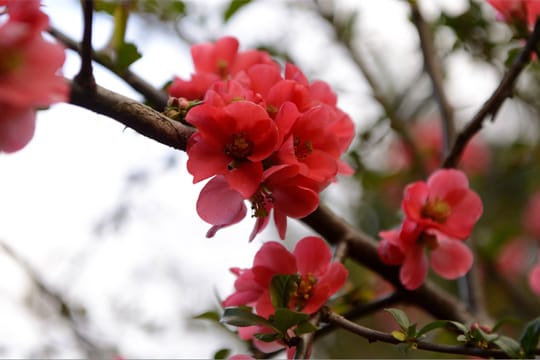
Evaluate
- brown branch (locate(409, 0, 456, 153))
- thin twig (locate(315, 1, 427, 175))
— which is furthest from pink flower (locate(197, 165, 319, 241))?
thin twig (locate(315, 1, 427, 175))

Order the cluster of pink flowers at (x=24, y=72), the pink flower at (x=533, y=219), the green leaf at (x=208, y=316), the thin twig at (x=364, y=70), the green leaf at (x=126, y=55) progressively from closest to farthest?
the cluster of pink flowers at (x=24, y=72)
the green leaf at (x=126, y=55)
the green leaf at (x=208, y=316)
the thin twig at (x=364, y=70)
the pink flower at (x=533, y=219)

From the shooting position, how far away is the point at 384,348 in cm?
204

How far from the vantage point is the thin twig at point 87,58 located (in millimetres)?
446

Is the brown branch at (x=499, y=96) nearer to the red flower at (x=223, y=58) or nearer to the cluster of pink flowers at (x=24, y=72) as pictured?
the red flower at (x=223, y=58)

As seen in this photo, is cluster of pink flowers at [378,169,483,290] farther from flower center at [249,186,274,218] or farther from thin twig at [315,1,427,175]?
thin twig at [315,1,427,175]

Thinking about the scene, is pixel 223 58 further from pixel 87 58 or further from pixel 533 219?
pixel 533 219

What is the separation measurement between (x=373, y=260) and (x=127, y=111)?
1.34ft

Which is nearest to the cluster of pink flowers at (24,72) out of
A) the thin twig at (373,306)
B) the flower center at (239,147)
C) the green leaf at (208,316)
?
the flower center at (239,147)

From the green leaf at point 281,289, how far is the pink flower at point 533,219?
1577mm

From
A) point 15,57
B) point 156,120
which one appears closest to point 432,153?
point 156,120

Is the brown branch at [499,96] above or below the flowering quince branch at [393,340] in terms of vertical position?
above

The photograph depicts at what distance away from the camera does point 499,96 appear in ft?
2.41

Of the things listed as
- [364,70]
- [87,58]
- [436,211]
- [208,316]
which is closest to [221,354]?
[208,316]

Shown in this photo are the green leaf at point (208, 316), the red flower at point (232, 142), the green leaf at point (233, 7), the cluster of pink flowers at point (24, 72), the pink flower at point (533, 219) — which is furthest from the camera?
the pink flower at point (533, 219)
